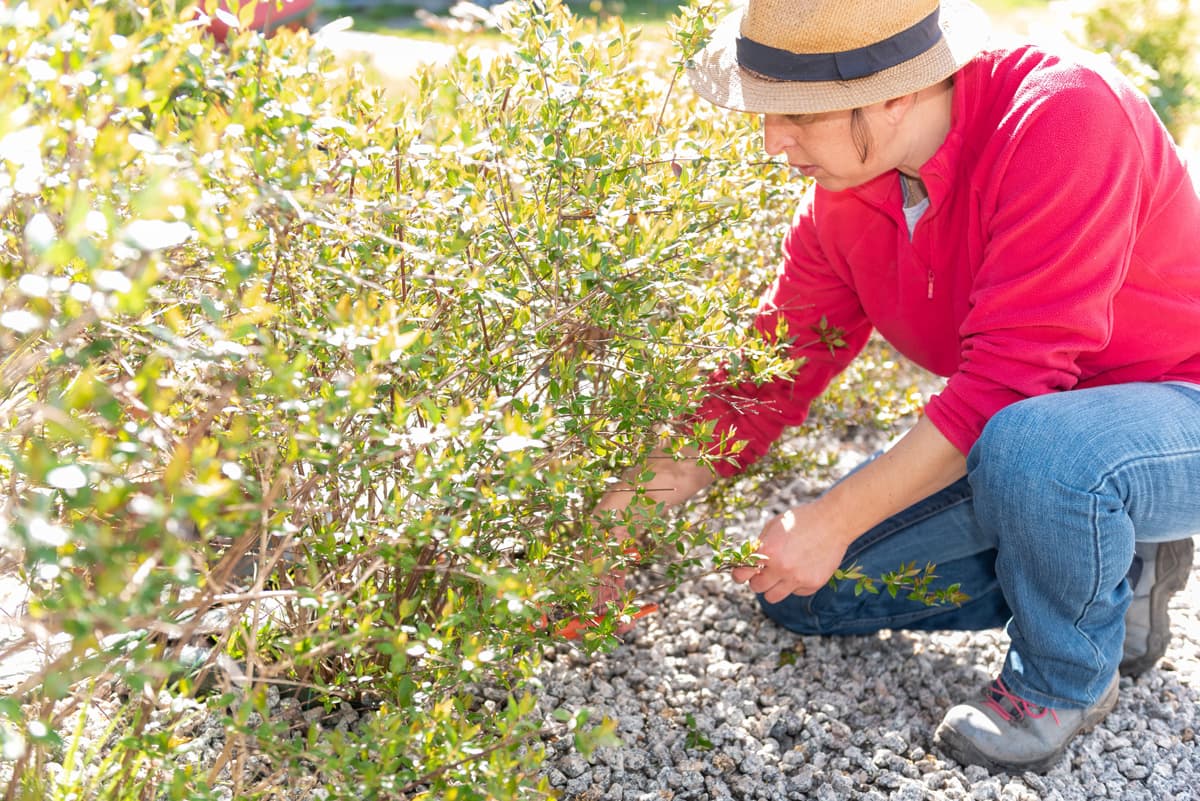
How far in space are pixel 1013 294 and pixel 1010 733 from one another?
92 centimetres

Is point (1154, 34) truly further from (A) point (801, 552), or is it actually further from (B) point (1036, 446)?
(A) point (801, 552)

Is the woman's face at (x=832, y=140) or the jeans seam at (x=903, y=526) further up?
the woman's face at (x=832, y=140)

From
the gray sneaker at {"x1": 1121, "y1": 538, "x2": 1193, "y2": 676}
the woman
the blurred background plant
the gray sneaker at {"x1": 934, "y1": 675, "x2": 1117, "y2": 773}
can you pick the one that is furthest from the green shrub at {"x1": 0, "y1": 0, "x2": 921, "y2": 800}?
the blurred background plant

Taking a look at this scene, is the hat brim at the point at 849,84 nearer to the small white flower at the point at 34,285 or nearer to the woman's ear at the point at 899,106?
the woman's ear at the point at 899,106

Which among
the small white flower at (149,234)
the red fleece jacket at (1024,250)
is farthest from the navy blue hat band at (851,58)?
the small white flower at (149,234)

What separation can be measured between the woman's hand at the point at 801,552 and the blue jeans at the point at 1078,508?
318 millimetres

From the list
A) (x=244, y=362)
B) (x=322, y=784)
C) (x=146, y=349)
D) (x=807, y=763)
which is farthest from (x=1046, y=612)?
(x=146, y=349)

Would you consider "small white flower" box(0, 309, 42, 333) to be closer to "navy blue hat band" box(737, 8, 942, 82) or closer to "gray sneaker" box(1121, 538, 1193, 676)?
"navy blue hat band" box(737, 8, 942, 82)

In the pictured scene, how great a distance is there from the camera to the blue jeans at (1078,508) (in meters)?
2.17

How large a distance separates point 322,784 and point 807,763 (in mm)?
987

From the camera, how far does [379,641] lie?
1737 mm

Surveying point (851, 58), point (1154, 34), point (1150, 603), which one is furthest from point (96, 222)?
point (1154, 34)

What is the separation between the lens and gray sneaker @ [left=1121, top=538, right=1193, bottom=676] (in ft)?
8.64

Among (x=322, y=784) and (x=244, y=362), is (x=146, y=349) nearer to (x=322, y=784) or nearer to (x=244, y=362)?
(x=244, y=362)
